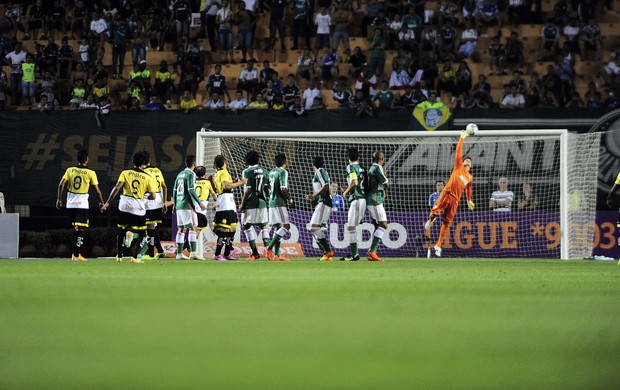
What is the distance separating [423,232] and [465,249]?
1072 mm

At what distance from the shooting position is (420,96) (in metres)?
26.4

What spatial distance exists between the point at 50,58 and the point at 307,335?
2486 cm

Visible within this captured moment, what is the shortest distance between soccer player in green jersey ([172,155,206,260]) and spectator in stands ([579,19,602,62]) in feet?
44.4

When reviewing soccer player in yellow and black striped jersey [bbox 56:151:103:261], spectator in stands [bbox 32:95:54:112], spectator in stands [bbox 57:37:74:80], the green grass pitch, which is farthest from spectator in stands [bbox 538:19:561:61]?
the green grass pitch

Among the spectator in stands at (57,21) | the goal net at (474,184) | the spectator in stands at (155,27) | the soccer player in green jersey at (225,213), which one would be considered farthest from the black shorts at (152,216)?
the spectator in stands at (57,21)

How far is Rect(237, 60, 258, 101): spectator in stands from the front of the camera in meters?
28.4

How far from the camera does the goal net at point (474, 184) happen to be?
924 inches

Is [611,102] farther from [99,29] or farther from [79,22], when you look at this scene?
[79,22]

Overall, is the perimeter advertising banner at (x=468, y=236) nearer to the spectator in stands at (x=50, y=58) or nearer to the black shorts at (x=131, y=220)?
the black shorts at (x=131, y=220)

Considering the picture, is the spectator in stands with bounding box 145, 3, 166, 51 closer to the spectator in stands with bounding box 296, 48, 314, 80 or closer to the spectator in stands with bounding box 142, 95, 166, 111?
the spectator in stands with bounding box 142, 95, 166, 111

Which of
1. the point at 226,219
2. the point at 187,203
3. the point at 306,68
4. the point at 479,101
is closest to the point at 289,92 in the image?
the point at 306,68

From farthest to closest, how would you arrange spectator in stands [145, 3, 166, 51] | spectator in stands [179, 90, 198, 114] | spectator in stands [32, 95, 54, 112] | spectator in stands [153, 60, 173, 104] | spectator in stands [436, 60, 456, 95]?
spectator in stands [145, 3, 166, 51]
spectator in stands [153, 60, 173, 104]
spectator in stands [436, 60, 456, 95]
spectator in stands [179, 90, 198, 114]
spectator in stands [32, 95, 54, 112]

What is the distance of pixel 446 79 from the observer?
2762cm

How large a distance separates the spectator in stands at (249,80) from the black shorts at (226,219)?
816 cm
